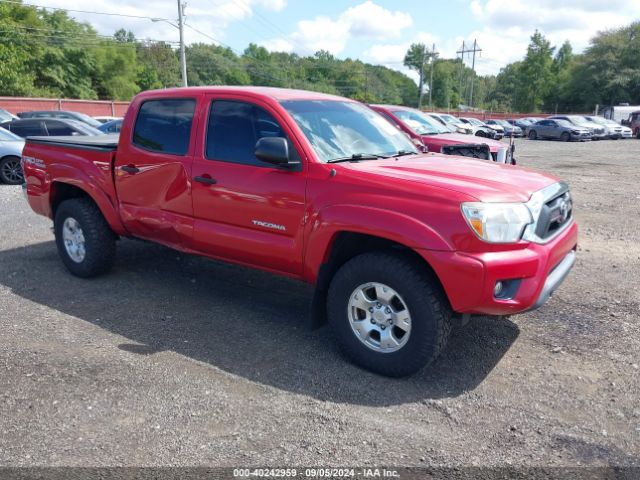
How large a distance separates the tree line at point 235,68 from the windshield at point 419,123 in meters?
26.7

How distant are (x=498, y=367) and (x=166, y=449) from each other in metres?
2.32

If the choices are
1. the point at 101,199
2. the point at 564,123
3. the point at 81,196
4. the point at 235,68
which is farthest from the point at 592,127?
the point at 235,68

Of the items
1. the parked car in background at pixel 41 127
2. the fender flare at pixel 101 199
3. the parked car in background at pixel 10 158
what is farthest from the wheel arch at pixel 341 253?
the parked car in background at pixel 41 127

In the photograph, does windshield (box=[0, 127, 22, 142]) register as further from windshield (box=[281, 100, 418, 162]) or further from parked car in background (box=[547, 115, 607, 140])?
parked car in background (box=[547, 115, 607, 140])

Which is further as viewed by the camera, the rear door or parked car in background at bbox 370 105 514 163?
parked car in background at bbox 370 105 514 163

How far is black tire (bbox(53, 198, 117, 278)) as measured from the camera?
5.53 metres

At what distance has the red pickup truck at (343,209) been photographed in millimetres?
3383

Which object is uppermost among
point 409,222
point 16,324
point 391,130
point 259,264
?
point 391,130

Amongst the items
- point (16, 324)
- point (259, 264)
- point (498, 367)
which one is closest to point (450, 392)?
point (498, 367)

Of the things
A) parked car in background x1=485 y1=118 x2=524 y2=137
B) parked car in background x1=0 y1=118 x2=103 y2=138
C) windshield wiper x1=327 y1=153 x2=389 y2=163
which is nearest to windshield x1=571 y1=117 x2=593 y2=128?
parked car in background x1=485 y1=118 x2=524 y2=137

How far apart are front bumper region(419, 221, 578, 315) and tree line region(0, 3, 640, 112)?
34898 millimetres

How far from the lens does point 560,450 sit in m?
2.99

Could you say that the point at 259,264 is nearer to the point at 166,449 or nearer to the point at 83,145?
the point at 166,449

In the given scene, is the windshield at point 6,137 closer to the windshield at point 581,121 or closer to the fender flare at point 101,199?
the fender flare at point 101,199
